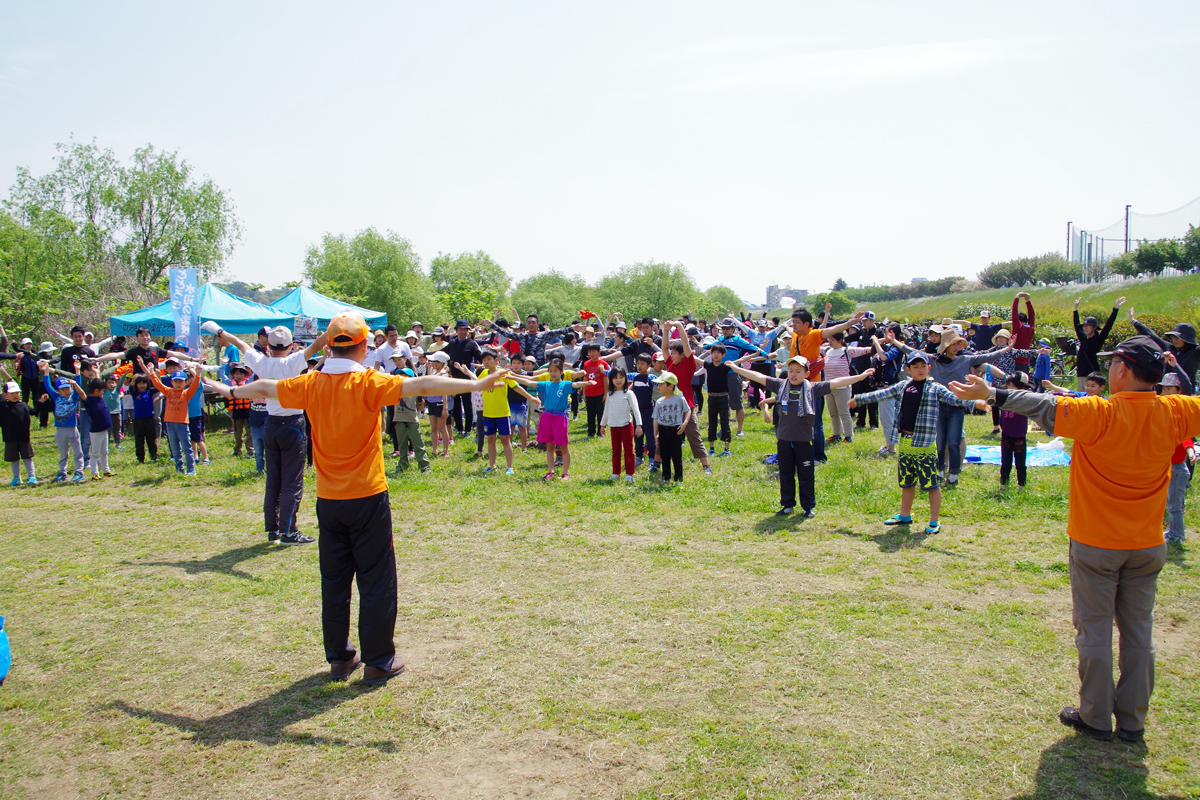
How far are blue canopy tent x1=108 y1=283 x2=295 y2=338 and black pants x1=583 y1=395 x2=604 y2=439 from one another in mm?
9153

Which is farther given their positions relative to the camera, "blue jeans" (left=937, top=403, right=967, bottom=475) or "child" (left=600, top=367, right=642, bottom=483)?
"child" (left=600, top=367, right=642, bottom=483)

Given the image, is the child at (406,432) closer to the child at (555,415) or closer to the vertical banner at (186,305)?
the child at (555,415)

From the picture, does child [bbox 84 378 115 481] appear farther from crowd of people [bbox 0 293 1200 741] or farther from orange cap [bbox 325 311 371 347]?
orange cap [bbox 325 311 371 347]

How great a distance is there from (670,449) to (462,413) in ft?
20.1

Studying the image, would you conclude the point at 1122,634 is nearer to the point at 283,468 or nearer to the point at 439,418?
the point at 283,468

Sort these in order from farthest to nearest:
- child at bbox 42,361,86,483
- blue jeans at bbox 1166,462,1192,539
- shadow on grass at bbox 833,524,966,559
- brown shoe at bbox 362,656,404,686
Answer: child at bbox 42,361,86,483, shadow on grass at bbox 833,524,966,559, blue jeans at bbox 1166,462,1192,539, brown shoe at bbox 362,656,404,686

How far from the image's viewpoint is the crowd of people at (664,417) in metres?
3.88

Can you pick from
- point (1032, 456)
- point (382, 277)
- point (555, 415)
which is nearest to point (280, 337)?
point (555, 415)

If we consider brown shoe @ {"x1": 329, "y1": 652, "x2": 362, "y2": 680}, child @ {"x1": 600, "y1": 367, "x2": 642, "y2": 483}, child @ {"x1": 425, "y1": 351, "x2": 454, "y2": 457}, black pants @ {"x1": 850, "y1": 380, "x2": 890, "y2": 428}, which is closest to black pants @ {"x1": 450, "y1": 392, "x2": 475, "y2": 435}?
child @ {"x1": 425, "y1": 351, "x2": 454, "y2": 457}

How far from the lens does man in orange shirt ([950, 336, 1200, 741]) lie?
381cm

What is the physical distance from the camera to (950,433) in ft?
31.9

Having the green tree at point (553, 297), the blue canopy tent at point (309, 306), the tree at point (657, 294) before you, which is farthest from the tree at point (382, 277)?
the blue canopy tent at point (309, 306)

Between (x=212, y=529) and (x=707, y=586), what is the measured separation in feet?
20.4

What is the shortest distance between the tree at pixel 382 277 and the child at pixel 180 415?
4940cm
